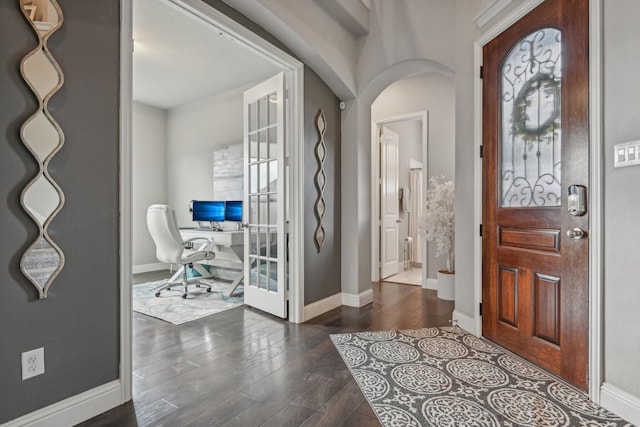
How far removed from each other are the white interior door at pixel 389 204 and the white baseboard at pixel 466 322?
2147 mm

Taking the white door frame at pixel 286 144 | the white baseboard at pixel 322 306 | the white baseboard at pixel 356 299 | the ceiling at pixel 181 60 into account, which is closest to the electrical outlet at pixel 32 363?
the white door frame at pixel 286 144

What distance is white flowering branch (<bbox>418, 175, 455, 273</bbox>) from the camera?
4.12m

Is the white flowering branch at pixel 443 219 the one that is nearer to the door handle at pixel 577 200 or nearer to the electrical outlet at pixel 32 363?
the door handle at pixel 577 200

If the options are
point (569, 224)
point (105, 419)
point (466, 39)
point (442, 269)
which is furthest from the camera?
point (442, 269)

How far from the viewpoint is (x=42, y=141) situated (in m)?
1.52

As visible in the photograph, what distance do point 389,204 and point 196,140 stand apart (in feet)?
11.5

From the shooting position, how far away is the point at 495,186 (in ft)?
8.61

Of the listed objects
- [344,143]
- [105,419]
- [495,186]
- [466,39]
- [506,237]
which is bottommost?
[105,419]

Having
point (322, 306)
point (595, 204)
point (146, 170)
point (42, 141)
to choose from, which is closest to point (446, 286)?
point (322, 306)

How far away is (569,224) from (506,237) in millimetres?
532

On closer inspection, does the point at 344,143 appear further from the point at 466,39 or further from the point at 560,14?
the point at 560,14

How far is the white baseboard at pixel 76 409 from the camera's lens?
1.51 metres

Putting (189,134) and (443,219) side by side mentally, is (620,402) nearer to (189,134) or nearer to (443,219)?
(443,219)

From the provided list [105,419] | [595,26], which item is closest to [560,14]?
[595,26]
